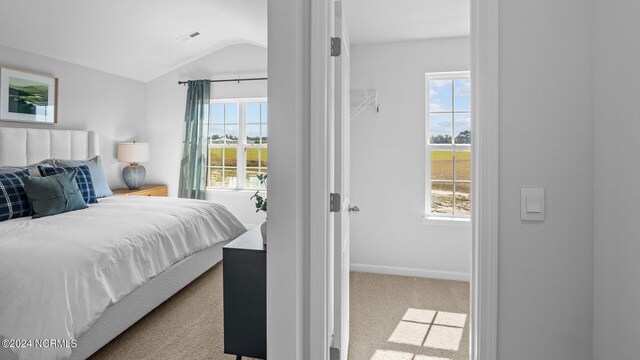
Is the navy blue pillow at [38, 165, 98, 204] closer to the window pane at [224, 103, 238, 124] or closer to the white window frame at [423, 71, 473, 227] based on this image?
the window pane at [224, 103, 238, 124]

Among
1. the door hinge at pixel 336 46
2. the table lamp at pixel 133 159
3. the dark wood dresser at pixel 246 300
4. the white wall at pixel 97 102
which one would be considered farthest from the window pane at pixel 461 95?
the white wall at pixel 97 102

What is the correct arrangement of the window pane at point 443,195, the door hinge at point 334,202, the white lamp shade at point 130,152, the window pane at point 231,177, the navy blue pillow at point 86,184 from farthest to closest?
the window pane at point 231,177 < the white lamp shade at point 130,152 < the window pane at point 443,195 < the navy blue pillow at point 86,184 < the door hinge at point 334,202

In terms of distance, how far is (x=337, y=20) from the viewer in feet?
5.38

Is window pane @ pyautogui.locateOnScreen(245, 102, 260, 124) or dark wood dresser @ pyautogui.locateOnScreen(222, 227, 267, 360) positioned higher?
window pane @ pyautogui.locateOnScreen(245, 102, 260, 124)

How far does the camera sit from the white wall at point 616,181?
35.5 inches

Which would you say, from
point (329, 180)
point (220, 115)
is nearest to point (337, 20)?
point (329, 180)

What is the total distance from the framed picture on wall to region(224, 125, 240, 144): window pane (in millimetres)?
2071

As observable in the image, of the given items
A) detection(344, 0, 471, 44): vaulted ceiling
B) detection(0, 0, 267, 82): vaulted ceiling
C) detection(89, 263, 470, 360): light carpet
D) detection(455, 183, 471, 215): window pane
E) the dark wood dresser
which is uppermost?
detection(0, 0, 267, 82): vaulted ceiling

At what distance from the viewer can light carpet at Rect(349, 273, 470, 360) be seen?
2258mm

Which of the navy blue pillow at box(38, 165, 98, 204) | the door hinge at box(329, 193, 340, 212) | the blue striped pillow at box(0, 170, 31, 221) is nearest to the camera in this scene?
the door hinge at box(329, 193, 340, 212)

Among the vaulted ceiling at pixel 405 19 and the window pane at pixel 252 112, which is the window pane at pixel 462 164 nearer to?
the vaulted ceiling at pixel 405 19

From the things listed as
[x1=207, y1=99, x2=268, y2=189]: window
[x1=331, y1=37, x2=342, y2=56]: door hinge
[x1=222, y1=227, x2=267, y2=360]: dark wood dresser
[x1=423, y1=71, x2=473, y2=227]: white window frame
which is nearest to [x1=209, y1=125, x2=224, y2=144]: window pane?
[x1=207, y1=99, x2=268, y2=189]: window

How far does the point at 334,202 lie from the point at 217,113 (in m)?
4.21

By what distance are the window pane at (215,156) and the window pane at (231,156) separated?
10cm
